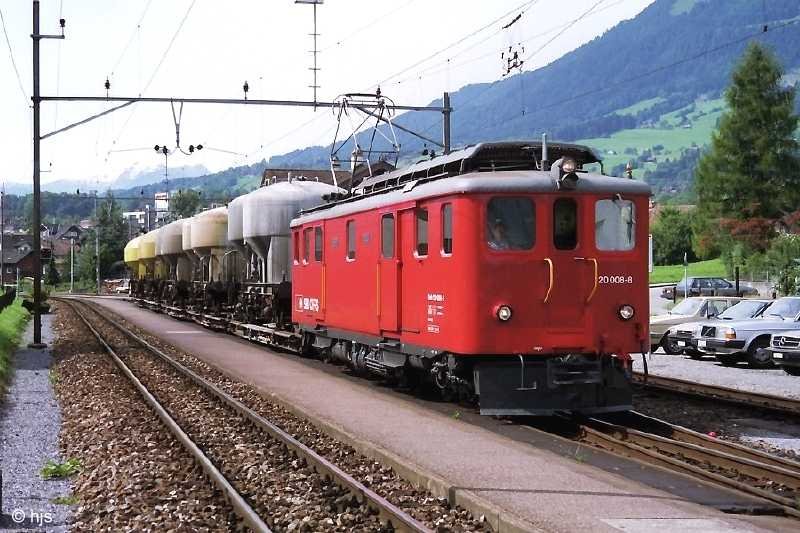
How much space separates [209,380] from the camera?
722 inches

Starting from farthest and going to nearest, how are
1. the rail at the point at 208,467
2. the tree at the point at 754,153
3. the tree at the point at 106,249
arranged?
the tree at the point at 106,249, the tree at the point at 754,153, the rail at the point at 208,467

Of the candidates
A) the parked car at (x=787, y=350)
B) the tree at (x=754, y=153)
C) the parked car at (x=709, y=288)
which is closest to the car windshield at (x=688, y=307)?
the parked car at (x=787, y=350)

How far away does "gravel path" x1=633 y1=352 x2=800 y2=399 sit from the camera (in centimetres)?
1780

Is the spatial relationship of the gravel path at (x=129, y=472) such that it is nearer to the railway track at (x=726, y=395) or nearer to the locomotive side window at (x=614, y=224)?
the locomotive side window at (x=614, y=224)

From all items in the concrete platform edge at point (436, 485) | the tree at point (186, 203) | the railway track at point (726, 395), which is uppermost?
the tree at point (186, 203)

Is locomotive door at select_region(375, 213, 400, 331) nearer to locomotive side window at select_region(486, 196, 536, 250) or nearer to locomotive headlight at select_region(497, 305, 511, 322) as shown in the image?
locomotive side window at select_region(486, 196, 536, 250)

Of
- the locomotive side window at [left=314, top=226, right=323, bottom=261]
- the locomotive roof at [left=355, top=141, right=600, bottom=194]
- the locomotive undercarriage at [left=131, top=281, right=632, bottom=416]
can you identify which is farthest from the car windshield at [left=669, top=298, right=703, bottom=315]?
the locomotive roof at [left=355, top=141, right=600, bottom=194]

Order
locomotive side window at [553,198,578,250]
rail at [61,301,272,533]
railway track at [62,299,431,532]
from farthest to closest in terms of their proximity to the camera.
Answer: locomotive side window at [553,198,578,250] < railway track at [62,299,431,532] < rail at [61,301,272,533]

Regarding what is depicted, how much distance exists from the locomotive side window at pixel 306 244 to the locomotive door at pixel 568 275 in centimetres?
814

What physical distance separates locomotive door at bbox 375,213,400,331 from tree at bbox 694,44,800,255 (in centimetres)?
5163

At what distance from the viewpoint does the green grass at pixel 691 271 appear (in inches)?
3191

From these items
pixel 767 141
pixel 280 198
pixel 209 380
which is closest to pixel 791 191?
pixel 767 141

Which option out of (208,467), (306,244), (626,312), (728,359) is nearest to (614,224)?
(626,312)

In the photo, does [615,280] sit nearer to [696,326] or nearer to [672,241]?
[696,326]
